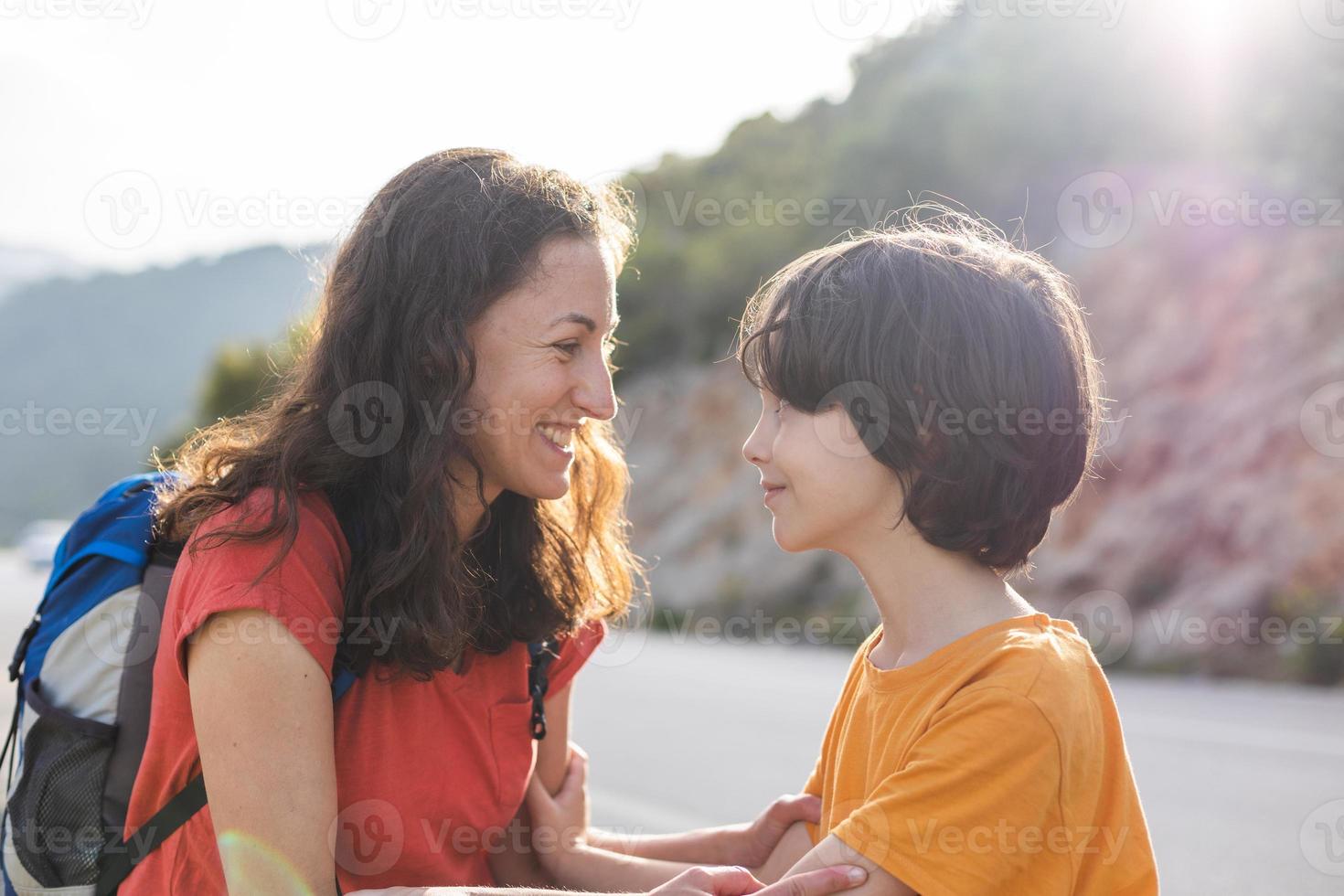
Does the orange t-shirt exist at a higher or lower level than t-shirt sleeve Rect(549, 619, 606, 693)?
higher

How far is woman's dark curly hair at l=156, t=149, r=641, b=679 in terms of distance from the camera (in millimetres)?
2305

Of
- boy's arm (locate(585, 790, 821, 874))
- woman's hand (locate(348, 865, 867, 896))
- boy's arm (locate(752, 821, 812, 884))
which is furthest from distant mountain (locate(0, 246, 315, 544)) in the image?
woman's hand (locate(348, 865, 867, 896))

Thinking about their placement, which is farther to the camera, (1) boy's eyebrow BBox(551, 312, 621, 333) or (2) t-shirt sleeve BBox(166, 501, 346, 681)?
(1) boy's eyebrow BBox(551, 312, 621, 333)

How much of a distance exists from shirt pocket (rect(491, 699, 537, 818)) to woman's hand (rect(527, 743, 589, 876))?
8 centimetres

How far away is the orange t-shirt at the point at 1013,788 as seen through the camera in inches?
71.0

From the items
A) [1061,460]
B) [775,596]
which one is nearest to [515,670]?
[1061,460]

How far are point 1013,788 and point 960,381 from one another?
25.9 inches

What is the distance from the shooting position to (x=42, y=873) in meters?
2.18

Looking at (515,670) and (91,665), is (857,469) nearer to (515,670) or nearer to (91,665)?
(515,670)

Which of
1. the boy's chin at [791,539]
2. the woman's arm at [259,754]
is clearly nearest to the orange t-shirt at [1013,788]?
the boy's chin at [791,539]

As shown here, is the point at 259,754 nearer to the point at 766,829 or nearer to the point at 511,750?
the point at 511,750

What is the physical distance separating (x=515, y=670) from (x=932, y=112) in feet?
61.5

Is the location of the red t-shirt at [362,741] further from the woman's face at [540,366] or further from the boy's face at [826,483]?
the boy's face at [826,483]

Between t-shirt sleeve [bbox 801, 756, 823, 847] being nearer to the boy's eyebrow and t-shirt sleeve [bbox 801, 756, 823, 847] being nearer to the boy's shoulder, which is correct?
the boy's shoulder
